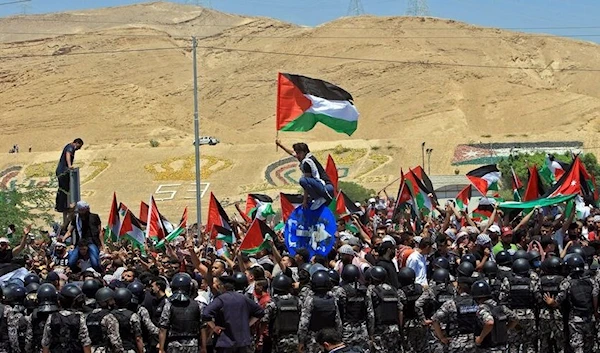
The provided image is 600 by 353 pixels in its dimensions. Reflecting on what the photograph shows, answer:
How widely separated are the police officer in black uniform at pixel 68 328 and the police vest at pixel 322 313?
210 centimetres

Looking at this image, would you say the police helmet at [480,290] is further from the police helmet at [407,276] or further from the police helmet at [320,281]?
the police helmet at [320,281]

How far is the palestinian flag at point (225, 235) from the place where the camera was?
1938 centimetres

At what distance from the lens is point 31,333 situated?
1079 centimetres

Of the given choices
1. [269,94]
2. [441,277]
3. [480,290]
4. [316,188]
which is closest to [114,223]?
[316,188]

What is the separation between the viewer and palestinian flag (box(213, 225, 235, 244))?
19.4 meters

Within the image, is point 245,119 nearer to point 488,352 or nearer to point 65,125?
point 65,125

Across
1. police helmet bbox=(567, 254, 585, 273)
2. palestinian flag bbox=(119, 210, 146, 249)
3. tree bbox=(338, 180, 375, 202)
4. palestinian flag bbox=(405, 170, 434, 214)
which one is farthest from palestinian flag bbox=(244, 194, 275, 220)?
tree bbox=(338, 180, 375, 202)

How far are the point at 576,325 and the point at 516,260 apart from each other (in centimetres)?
99

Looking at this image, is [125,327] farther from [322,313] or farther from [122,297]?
[322,313]

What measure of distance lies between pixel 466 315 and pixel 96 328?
3.45 m

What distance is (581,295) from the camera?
38.6ft

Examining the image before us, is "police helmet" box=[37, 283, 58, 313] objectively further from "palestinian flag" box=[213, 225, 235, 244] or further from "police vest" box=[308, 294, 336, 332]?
"palestinian flag" box=[213, 225, 235, 244]

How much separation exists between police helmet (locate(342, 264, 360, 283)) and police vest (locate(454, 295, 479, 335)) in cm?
111

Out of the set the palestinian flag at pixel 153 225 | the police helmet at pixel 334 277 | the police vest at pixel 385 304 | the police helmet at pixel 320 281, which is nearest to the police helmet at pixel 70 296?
the police helmet at pixel 320 281
